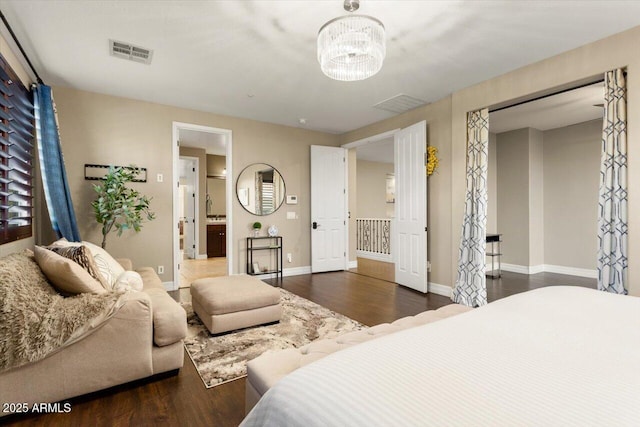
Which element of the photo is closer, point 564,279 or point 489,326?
point 489,326

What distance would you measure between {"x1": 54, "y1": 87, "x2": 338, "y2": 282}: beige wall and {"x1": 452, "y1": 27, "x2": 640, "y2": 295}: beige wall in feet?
9.09

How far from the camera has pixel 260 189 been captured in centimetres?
530

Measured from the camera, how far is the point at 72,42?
2818mm

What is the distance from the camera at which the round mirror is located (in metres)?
5.14

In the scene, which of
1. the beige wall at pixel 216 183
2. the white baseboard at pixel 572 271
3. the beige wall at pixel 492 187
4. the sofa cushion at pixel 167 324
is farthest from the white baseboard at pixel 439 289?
the beige wall at pixel 216 183

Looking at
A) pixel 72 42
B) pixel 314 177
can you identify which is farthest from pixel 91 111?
pixel 314 177

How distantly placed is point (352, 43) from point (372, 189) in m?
7.37

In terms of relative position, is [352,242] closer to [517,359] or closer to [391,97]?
[391,97]

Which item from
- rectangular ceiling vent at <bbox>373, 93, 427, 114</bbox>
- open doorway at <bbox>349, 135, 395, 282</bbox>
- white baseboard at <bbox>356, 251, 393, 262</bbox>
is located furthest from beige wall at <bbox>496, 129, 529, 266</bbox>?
rectangular ceiling vent at <bbox>373, 93, 427, 114</bbox>

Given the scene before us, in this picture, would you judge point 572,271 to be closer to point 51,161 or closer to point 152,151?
point 152,151

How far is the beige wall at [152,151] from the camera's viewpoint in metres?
3.93

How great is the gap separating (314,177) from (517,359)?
502 cm

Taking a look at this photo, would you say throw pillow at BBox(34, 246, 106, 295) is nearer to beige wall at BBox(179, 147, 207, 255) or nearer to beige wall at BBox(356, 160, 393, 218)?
beige wall at BBox(179, 147, 207, 255)


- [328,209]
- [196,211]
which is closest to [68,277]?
[328,209]
